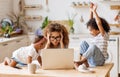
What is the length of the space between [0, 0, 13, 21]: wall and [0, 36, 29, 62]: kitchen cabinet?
75cm

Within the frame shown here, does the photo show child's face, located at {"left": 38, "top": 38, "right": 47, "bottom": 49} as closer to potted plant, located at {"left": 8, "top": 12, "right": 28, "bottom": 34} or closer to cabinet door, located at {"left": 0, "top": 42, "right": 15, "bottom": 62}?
cabinet door, located at {"left": 0, "top": 42, "right": 15, "bottom": 62}

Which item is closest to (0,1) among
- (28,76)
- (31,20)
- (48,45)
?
(31,20)

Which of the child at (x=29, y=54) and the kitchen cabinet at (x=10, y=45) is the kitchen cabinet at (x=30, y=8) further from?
the child at (x=29, y=54)

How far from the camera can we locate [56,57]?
9.43ft

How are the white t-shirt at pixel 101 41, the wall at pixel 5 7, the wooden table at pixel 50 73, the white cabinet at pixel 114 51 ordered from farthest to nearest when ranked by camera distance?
the wall at pixel 5 7, the white cabinet at pixel 114 51, the white t-shirt at pixel 101 41, the wooden table at pixel 50 73

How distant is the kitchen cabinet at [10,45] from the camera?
4.98 metres

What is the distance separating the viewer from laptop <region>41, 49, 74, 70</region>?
287 cm

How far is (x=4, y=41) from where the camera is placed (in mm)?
4980

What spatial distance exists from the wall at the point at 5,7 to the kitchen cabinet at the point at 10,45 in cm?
75

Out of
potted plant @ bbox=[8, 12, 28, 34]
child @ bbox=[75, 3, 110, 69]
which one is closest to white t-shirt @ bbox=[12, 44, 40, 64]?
Result: child @ bbox=[75, 3, 110, 69]

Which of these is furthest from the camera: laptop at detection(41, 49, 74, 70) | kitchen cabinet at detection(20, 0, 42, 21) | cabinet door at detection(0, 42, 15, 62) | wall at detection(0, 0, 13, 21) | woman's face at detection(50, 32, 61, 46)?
kitchen cabinet at detection(20, 0, 42, 21)

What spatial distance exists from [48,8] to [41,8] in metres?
0.16

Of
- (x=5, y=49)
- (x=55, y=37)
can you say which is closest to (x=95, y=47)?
(x=55, y=37)

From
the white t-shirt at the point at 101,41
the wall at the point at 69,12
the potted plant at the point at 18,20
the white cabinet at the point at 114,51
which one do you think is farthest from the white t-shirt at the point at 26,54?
the potted plant at the point at 18,20
